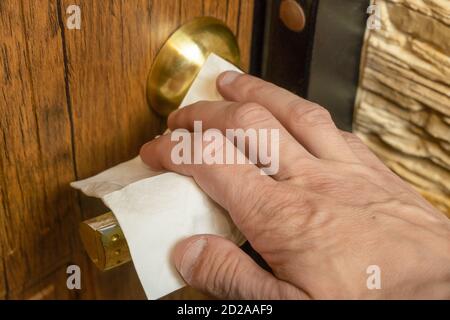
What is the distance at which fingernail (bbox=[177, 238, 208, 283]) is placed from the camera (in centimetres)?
52

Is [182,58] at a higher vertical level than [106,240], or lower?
higher

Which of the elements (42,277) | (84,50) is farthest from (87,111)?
(42,277)

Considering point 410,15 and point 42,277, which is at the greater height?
point 410,15

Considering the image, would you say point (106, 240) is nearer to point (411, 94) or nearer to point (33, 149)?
point (33, 149)

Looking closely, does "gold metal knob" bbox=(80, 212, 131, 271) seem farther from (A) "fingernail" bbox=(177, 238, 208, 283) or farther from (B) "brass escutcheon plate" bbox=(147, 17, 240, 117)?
(B) "brass escutcheon plate" bbox=(147, 17, 240, 117)

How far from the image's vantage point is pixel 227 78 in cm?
61

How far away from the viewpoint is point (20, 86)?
53cm

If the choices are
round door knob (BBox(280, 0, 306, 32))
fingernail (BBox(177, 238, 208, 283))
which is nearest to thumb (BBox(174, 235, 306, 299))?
fingernail (BBox(177, 238, 208, 283))

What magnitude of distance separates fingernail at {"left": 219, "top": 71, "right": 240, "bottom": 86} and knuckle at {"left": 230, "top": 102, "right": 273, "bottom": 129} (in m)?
0.06

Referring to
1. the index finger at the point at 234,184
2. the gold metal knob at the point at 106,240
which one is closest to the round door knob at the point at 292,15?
the index finger at the point at 234,184

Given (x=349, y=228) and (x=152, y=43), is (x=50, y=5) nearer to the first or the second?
(x=152, y=43)

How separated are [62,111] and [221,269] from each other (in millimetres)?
203

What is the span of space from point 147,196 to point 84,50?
5.6 inches

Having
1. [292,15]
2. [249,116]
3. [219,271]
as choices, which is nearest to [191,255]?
[219,271]
